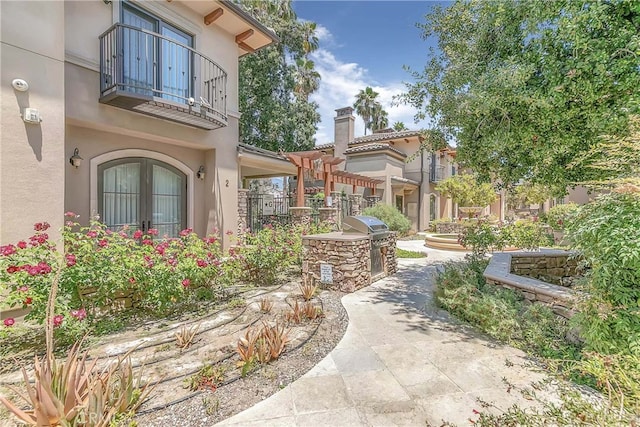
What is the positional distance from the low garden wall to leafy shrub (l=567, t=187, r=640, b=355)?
4.09m

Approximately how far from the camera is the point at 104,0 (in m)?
6.64

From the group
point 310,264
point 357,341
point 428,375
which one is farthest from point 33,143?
point 428,375

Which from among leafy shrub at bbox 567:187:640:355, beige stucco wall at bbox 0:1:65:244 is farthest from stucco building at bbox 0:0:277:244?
leafy shrub at bbox 567:187:640:355

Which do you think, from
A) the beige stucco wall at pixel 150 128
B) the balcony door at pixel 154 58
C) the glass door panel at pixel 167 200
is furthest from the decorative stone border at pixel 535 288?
the glass door panel at pixel 167 200

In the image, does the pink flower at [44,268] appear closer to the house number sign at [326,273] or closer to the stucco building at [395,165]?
the house number sign at [326,273]

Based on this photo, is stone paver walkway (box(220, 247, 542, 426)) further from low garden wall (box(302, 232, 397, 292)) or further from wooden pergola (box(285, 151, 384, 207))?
wooden pergola (box(285, 151, 384, 207))

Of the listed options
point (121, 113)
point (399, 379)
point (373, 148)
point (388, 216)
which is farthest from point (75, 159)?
point (373, 148)

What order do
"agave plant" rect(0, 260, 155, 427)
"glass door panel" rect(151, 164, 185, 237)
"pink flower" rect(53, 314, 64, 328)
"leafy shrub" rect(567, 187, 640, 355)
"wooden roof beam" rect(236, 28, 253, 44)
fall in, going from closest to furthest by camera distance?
"agave plant" rect(0, 260, 155, 427) < "leafy shrub" rect(567, 187, 640, 355) < "pink flower" rect(53, 314, 64, 328) < "glass door panel" rect(151, 164, 185, 237) < "wooden roof beam" rect(236, 28, 253, 44)

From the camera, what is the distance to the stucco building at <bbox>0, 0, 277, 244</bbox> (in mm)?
4961

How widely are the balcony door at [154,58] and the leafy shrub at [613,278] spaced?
8.15 metres

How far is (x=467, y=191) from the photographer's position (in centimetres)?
1906

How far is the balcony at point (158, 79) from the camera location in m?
6.49

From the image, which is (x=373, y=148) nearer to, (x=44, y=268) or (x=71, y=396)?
(x=44, y=268)

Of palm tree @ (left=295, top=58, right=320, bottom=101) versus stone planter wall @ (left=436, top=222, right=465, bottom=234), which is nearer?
stone planter wall @ (left=436, top=222, right=465, bottom=234)
